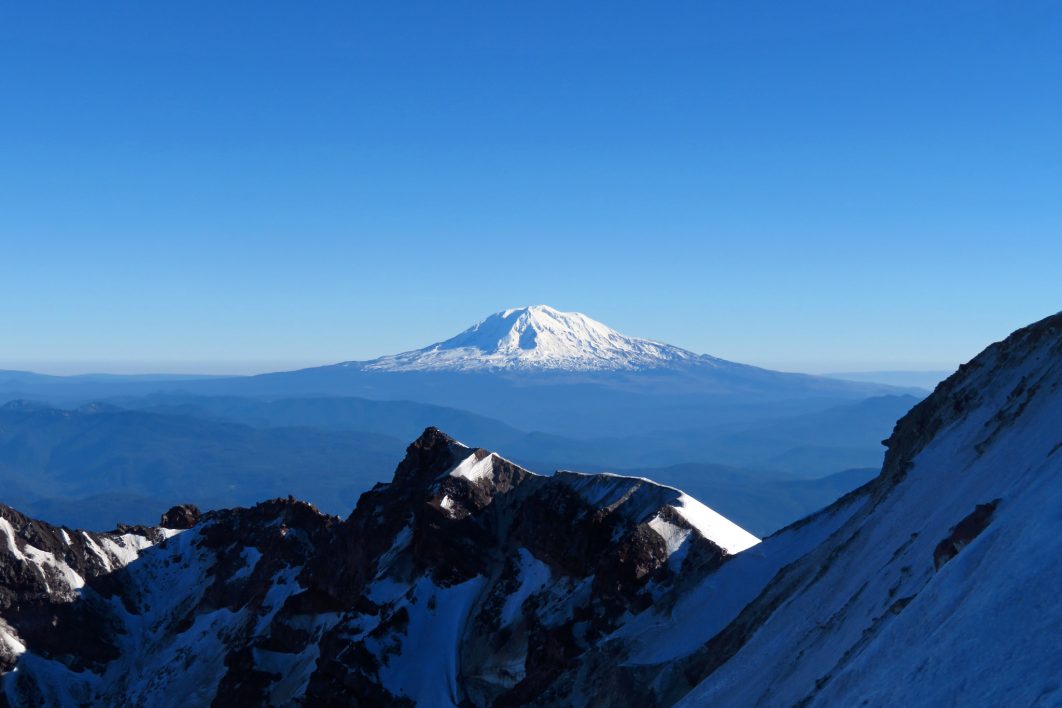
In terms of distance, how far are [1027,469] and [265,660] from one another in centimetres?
7926

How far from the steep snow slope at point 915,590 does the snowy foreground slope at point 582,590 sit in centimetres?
15

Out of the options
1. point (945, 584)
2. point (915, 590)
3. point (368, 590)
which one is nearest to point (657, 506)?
point (368, 590)

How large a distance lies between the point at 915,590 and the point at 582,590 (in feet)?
150

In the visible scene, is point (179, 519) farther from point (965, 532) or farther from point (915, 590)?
point (965, 532)

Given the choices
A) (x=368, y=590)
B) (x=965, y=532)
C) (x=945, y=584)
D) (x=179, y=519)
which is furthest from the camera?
(x=179, y=519)

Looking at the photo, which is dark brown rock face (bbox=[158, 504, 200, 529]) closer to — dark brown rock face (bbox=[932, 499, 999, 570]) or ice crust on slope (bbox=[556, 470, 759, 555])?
ice crust on slope (bbox=[556, 470, 759, 555])

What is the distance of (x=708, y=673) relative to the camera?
60.7 meters

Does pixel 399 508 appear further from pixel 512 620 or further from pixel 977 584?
pixel 977 584

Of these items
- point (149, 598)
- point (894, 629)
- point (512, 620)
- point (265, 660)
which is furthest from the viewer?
point (149, 598)

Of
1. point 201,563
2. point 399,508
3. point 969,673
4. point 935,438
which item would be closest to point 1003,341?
point 935,438

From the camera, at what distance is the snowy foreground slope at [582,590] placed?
34.4 m

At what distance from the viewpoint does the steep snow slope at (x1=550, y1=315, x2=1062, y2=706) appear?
2891 cm

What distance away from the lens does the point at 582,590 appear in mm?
84938

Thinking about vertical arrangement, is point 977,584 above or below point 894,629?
above
